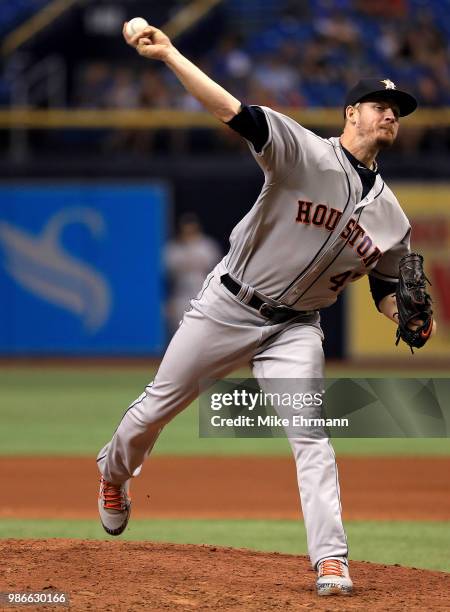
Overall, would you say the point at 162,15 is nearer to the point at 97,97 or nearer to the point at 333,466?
the point at 97,97

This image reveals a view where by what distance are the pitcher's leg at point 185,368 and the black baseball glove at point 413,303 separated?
60 cm

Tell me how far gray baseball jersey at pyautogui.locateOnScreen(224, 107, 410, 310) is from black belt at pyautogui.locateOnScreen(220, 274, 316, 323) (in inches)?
1.2

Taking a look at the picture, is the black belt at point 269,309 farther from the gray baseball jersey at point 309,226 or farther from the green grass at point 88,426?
the green grass at point 88,426

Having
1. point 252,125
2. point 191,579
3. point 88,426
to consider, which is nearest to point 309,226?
point 252,125

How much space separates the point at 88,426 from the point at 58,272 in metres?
6.01

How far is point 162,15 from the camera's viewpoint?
19.5m

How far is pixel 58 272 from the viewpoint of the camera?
53.0ft

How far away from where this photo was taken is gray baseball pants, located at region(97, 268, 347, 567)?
459cm

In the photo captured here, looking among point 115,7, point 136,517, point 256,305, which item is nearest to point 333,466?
point 256,305

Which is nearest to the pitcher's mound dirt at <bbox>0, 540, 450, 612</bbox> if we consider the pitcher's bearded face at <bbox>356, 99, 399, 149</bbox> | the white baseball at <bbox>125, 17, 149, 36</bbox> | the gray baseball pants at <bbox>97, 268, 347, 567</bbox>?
the gray baseball pants at <bbox>97, 268, 347, 567</bbox>

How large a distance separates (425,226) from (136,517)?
9834 millimetres

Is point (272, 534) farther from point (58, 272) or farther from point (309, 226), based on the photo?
point (58, 272)

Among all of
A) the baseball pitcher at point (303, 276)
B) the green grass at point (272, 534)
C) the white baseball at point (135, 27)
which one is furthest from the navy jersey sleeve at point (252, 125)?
the green grass at point (272, 534)

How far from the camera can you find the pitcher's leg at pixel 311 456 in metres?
4.39
